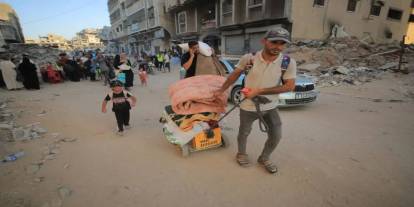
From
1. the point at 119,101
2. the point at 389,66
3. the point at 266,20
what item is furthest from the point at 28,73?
the point at 389,66

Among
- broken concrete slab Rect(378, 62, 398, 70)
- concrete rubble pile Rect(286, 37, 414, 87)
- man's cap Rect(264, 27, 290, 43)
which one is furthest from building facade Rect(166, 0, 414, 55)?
man's cap Rect(264, 27, 290, 43)

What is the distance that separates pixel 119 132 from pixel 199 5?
22296 millimetres

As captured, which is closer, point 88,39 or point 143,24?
point 143,24

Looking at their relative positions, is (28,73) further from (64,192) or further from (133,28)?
(133,28)

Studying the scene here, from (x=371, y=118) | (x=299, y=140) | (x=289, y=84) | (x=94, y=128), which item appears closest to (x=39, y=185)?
(x=94, y=128)

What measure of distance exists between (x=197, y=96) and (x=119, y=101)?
76.4 inches

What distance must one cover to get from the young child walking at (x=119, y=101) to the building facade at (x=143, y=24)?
26.8 meters

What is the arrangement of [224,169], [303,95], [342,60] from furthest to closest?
[342,60]
[303,95]
[224,169]

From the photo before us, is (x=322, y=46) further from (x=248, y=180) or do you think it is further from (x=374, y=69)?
(x=248, y=180)

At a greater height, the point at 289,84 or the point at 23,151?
the point at 289,84

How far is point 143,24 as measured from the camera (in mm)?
33781

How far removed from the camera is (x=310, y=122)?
4914mm

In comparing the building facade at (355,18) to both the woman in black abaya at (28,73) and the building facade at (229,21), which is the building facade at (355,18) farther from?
the woman in black abaya at (28,73)

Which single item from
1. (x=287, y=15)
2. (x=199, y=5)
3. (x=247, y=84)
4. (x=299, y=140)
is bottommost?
(x=299, y=140)
